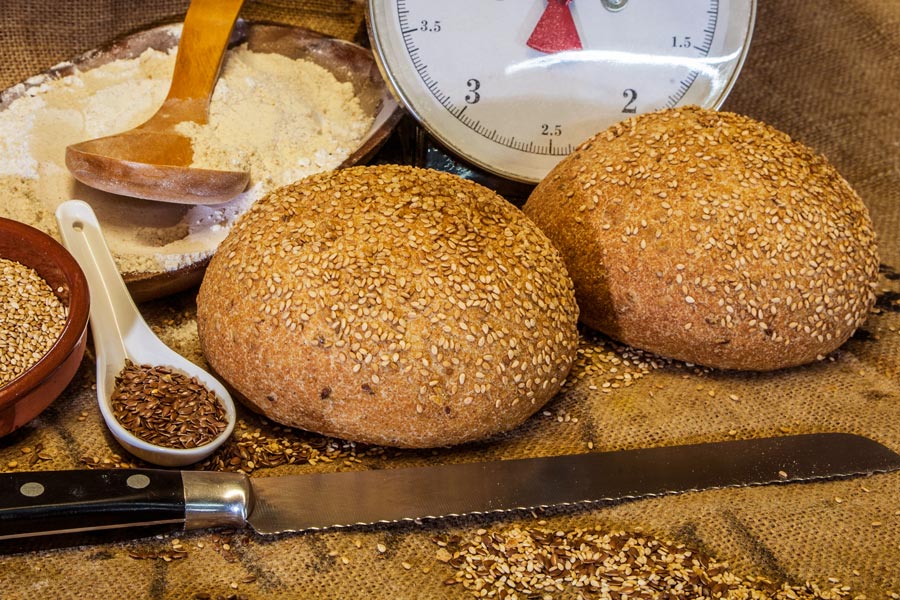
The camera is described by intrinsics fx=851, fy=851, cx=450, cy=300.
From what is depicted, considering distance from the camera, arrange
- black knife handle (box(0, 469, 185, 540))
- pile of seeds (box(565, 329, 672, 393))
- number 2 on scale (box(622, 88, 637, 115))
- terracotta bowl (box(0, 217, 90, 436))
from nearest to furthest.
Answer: black knife handle (box(0, 469, 185, 540)) < terracotta bowl (box(0, 217, 90, 436)) < pile of seeds (box(565, 329, 672, 393)) < number 2 on scale (box(622, 88, 637, 115))

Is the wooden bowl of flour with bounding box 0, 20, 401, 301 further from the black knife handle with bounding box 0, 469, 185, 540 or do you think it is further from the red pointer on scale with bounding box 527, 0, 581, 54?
the black knife handle with bounding box 0, 469, 185, 540

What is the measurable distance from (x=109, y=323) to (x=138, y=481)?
423 millimetres

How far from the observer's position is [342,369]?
4.15 ft

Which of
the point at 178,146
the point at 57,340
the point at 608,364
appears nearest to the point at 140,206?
the point at 178,146

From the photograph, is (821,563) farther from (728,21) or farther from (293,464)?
(728,21)

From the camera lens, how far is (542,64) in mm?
1723

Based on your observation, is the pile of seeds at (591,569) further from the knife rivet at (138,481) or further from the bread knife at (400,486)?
the knife rivet at (138,481)

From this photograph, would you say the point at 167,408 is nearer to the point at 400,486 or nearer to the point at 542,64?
the point at 400,486

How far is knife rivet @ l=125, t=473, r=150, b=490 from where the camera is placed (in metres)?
1.12

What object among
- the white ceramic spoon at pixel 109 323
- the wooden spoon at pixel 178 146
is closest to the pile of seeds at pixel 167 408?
the white ceramic spoon at pixel 109 323

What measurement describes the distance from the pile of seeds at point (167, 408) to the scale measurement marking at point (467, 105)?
74cm

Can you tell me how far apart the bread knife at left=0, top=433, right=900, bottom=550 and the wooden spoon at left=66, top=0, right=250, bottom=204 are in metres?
0.62

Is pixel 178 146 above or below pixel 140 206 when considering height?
above

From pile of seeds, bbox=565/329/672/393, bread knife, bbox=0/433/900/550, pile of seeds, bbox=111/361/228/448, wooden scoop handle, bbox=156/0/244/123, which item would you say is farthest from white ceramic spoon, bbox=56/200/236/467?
pile of seeds, bbox=565/329/672/393
